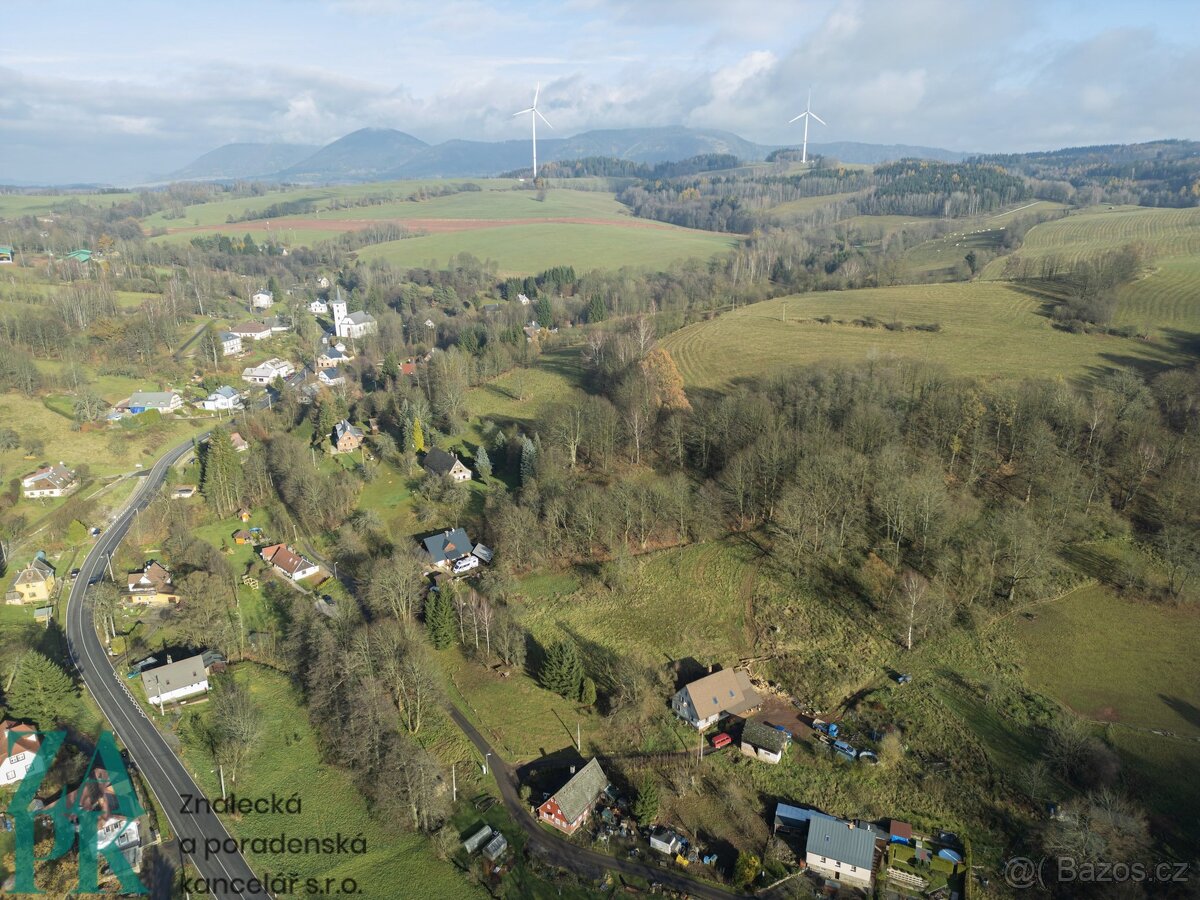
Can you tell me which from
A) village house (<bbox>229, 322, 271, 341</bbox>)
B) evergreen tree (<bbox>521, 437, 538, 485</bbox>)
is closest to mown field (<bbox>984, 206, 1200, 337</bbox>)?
evergreen tree (<bbox>521, 437, 538, 485</bbox>)

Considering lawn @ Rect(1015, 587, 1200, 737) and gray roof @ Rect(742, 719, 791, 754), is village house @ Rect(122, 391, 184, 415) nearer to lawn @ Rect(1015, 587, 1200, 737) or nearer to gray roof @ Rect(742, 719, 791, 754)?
gray roof @ Rect(742, 719, 791, 754)

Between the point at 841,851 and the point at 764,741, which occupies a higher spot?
the point at 764,741

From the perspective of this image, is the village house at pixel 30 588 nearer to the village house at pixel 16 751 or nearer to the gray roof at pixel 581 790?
the village house at pixel 16 751

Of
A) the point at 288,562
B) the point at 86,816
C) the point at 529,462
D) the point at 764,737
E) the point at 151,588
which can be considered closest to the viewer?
the point at 86,816

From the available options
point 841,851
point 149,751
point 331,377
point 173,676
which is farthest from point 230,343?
point 841,851

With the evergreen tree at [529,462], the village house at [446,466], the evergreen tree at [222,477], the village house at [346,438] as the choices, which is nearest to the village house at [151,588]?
the evergreen tree at [222,477]

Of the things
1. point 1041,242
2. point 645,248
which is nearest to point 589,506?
point 1041,242

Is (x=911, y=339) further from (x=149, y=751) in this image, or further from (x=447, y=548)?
(x=149, y=751)

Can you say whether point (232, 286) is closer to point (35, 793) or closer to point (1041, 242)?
point (35, 793)
